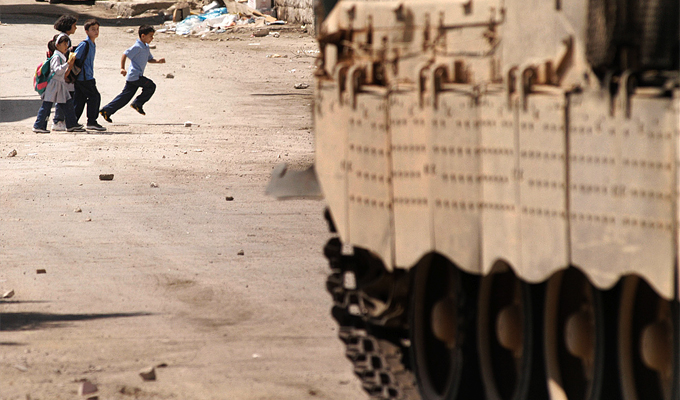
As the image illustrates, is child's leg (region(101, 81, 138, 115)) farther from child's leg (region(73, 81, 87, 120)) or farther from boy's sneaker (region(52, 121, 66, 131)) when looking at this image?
boy's sneaker (region(52, 121, 66, 131))

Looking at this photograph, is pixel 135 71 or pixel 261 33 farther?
pixel 261 33

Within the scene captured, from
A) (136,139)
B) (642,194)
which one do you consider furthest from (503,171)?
(136,139)

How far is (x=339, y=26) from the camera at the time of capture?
4328 mm

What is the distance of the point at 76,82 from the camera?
12.6 meters

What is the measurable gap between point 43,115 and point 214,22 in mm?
11212

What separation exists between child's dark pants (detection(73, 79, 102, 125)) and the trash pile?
33.0 ft

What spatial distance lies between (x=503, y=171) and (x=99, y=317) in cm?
335

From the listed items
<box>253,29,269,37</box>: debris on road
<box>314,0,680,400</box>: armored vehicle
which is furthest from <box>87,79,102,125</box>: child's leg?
<box>253,29,269,37</box>: debris on road

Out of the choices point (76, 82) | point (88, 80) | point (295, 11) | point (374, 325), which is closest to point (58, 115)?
point (76, 82)

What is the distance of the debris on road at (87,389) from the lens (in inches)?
187

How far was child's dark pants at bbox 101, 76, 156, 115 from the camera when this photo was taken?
1331cm

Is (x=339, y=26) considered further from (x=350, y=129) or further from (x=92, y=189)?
(x=92, y=189)

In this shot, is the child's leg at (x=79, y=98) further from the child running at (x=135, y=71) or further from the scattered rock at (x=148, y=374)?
the scattered rock at (x=148, y=374)

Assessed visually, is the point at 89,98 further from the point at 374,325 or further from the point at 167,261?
the point at 374,325
